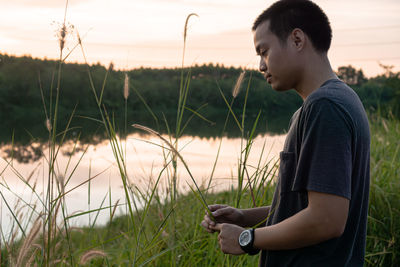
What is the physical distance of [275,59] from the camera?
1359 mm

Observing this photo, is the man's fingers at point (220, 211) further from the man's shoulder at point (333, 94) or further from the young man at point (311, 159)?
the man's shoulder at point (333, 94)

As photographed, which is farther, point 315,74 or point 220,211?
point 220,211

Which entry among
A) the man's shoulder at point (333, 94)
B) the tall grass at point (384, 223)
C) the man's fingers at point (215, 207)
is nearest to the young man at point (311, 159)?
the man's shoulder at point (333, 94)

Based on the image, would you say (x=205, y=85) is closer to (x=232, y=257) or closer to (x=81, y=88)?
(x=81, y=88)

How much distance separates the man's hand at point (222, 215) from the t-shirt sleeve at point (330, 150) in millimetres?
508

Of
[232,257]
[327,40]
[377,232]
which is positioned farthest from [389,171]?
[327,40]

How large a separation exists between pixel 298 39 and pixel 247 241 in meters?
0.62

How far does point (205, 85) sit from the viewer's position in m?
→ 66.1

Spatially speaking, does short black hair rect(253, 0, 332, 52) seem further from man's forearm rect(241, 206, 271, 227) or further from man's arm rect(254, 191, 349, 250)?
man's forearm rect(241, 206, 271, 227)

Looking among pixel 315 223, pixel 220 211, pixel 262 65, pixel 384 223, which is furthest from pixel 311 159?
pixel 384 223

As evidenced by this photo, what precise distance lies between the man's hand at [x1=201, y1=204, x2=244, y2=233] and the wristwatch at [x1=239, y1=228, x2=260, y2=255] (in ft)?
0.86

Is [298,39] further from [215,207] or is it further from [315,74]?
[215,207]

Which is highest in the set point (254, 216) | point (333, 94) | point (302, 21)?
point (302, 21)

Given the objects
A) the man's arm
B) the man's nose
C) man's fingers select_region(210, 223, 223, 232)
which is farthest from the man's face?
man's fingers select_region(210, 223, 223, 232)
